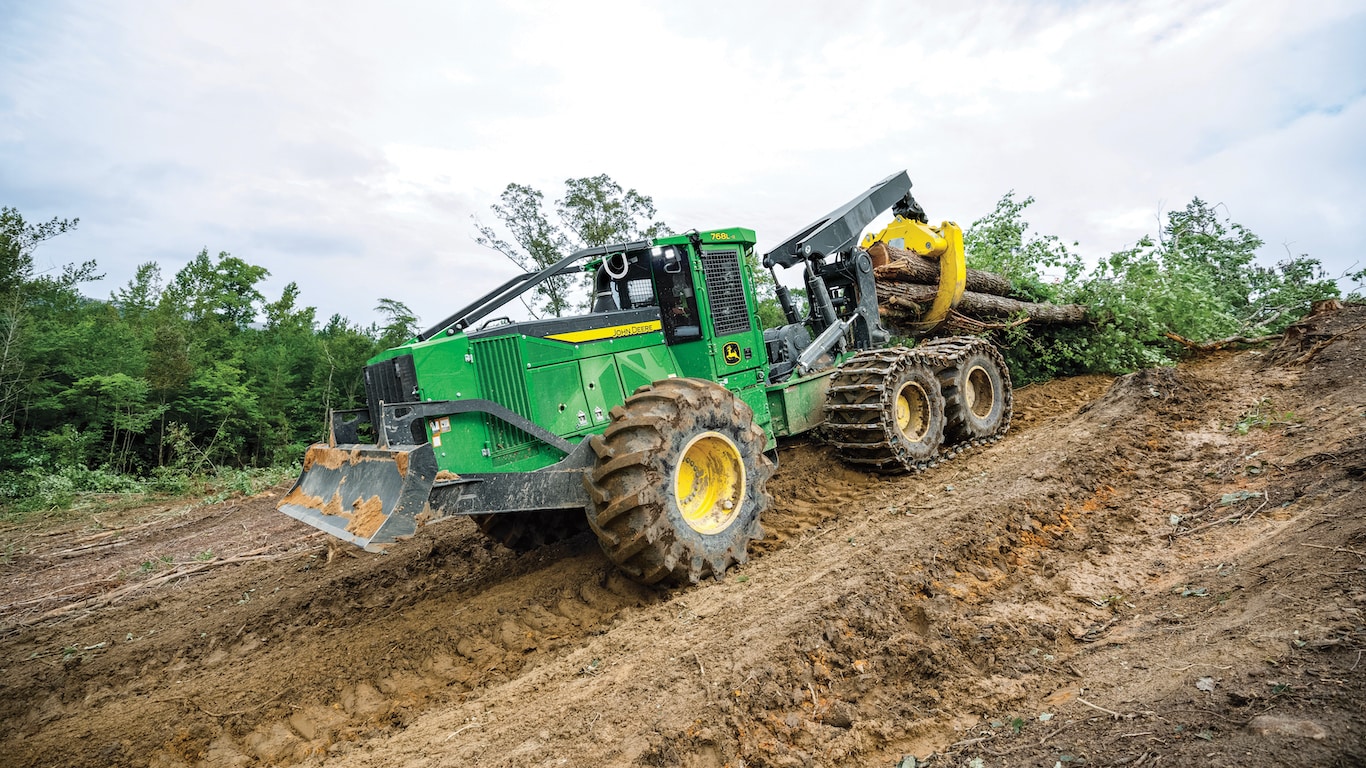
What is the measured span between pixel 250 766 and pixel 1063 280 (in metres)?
12.2

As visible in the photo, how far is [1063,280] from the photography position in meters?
11.6

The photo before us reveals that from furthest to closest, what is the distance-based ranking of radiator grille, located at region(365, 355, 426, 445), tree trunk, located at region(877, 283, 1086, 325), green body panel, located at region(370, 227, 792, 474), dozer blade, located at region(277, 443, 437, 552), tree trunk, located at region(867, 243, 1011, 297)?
1. tree trunk, located at region(877, 283, 1086, 325)
2. tree trunk, located at region(867, 243, 1011, 297)
3. green body panel, located at region(370, 227, 792, 474)
4. radiator grille, located at region(365, 355, 426, 445)
5. dozer blade, located at region(277, 443, 437, 552)

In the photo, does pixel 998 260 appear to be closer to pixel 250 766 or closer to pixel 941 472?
pixel 941 472

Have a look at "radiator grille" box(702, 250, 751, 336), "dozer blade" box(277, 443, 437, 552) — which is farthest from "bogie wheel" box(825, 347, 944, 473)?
"dozer blade" box(277, 443, 437, 552)

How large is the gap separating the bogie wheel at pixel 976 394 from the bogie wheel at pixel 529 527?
4.40 meters

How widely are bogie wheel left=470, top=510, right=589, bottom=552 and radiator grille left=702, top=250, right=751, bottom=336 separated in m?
2.31

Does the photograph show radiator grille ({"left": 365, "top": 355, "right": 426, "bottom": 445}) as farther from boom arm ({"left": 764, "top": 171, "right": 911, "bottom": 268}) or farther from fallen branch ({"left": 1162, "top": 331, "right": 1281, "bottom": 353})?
fallen branch ({"left": 1162, "top": 331, "right": 1281, "bottom": 353})

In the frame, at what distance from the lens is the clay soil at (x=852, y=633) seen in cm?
270

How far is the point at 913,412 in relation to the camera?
7.79 metres

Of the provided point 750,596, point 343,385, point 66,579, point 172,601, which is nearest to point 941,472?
point 750,596

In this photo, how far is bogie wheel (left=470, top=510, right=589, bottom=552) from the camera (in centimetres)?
651

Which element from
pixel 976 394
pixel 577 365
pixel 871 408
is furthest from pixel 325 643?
pixel 976 394

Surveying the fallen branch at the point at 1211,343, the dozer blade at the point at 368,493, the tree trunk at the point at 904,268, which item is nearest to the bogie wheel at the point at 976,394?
the tree trunk at the point at 904,268

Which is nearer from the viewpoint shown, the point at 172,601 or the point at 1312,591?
the point at 1312,591
